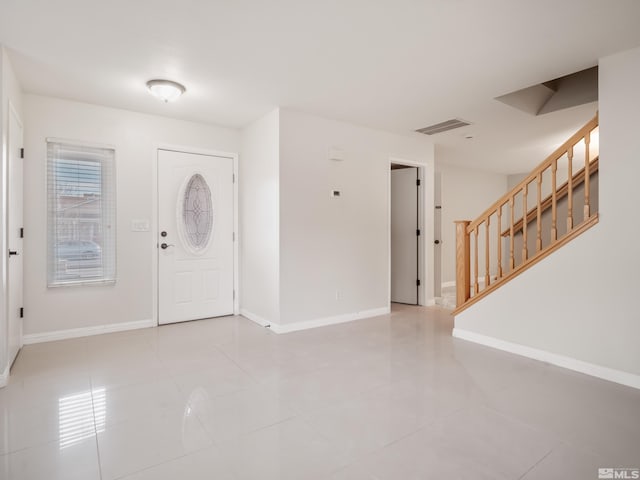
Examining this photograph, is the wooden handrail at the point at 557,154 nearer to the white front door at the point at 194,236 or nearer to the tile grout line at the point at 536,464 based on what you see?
the tile grout line at the point at 536,464

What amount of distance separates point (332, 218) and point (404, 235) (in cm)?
176

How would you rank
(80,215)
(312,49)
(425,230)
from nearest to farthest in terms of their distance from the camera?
(312,49), (80,215), (425,230)

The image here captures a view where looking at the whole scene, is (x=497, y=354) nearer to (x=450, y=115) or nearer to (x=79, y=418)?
(x=450, y=115)

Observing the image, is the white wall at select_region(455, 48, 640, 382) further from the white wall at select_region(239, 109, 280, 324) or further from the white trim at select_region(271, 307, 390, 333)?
the white wall at select_region(239, 109, 280, 324)

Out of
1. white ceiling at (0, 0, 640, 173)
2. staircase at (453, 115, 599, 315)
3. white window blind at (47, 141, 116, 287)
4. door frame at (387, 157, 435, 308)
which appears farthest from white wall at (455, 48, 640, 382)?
white window blind at (47, 141, 116, 287)

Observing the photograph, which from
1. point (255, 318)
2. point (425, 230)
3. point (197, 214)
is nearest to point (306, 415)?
point (255, 318)

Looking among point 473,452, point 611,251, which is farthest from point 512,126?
point 473,452

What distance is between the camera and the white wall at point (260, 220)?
4.12 metres

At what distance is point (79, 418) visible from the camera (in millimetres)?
2225

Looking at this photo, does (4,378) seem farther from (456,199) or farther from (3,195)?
(456,199)

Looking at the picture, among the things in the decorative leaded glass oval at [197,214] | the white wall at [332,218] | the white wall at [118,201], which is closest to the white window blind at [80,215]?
the white wall at [118,201]

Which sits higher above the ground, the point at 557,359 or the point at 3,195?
the point at 3,195

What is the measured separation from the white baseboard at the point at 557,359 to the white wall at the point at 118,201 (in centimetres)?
371

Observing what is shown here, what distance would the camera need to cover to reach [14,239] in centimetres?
315
